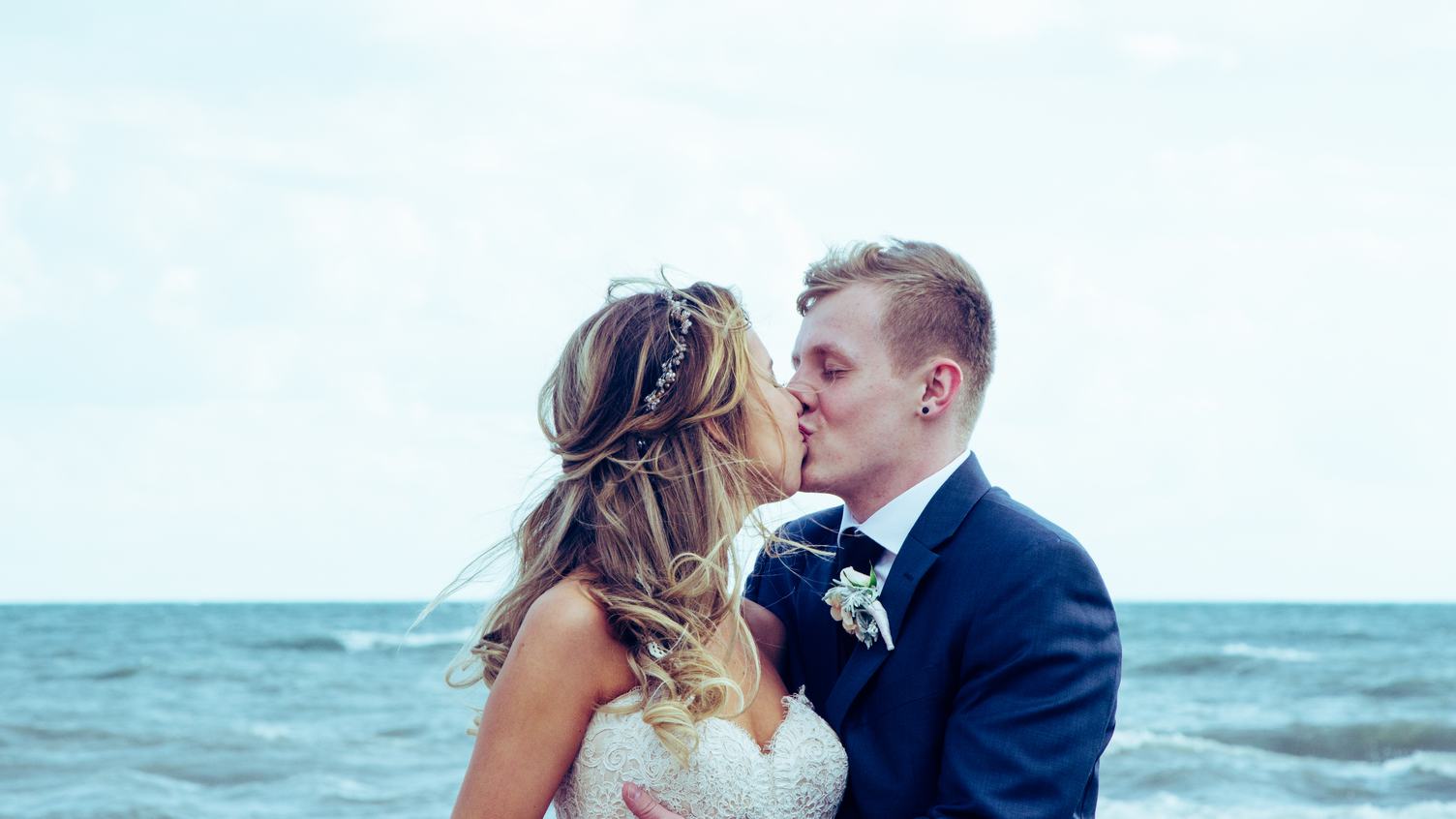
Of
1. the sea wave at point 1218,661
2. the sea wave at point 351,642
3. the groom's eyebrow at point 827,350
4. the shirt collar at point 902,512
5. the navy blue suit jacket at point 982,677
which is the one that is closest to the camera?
the navy blue suit jacket at point 982,677

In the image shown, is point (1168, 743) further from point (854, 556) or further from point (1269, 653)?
point (1269, 653)

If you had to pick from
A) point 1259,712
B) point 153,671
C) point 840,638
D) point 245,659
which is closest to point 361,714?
point 153,671

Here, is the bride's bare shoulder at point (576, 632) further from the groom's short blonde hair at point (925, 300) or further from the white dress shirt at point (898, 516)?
the groom's short blonde hair at point (925, 300)

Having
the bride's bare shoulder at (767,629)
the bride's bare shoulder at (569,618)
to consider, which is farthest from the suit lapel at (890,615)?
the bride's bare shoulder at (569,618)

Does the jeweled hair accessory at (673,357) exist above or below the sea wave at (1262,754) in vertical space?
above

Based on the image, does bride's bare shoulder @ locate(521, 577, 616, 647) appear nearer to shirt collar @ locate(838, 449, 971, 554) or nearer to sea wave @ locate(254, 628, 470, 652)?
shirt collar @ locate(838, 449, 971, 554)

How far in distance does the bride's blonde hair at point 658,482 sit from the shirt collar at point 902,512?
38 cm

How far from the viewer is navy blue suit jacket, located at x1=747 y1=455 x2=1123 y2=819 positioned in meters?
2.95

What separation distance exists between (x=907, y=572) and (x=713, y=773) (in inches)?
26.6

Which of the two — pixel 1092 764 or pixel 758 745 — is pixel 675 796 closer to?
pixel 758 745

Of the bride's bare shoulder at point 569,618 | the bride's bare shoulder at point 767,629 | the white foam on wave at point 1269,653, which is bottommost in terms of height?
the white foam on wave at point 1269,653

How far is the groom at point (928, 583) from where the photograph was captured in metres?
2.98

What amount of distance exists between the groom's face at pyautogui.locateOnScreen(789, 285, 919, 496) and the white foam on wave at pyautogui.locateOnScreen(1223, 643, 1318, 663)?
2024 cm

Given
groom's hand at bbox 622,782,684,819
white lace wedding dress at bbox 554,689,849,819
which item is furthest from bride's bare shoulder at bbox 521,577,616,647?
groom's hand at bbox 622,782,684,819
